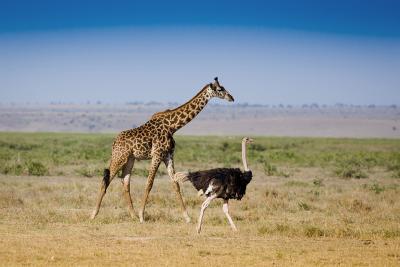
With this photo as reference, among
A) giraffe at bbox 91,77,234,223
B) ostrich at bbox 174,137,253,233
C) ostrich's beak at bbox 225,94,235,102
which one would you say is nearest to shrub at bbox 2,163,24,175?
giraffe at bbox 91,77,234,223

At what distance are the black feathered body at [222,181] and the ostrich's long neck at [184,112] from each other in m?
2.64

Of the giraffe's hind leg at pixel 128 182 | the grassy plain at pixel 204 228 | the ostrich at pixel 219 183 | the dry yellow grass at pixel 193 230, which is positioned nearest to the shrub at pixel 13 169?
the grassy plain at pixel 204 228

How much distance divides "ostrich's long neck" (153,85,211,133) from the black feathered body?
264 centimetres

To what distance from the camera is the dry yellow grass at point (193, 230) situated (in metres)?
11.0

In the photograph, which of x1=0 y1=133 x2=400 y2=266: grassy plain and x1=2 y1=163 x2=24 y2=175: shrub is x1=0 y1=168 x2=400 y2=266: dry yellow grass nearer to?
x1=0 y1=133 x2=400 y2=266: grassy plain

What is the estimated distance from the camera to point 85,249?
11422 mm

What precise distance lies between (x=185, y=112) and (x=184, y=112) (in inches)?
0.9

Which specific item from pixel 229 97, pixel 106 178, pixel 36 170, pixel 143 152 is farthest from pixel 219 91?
pixel 36 170

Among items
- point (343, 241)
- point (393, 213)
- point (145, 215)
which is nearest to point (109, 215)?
point (145, 215)

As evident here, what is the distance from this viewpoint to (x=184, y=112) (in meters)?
16.1

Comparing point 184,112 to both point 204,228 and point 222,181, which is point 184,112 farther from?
point 222,181

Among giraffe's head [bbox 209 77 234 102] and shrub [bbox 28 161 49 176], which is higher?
giraffe's head [bbox 209 77 234 102]

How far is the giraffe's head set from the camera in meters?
15.9

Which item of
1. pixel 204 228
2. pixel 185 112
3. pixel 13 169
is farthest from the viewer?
pixel 13 169
